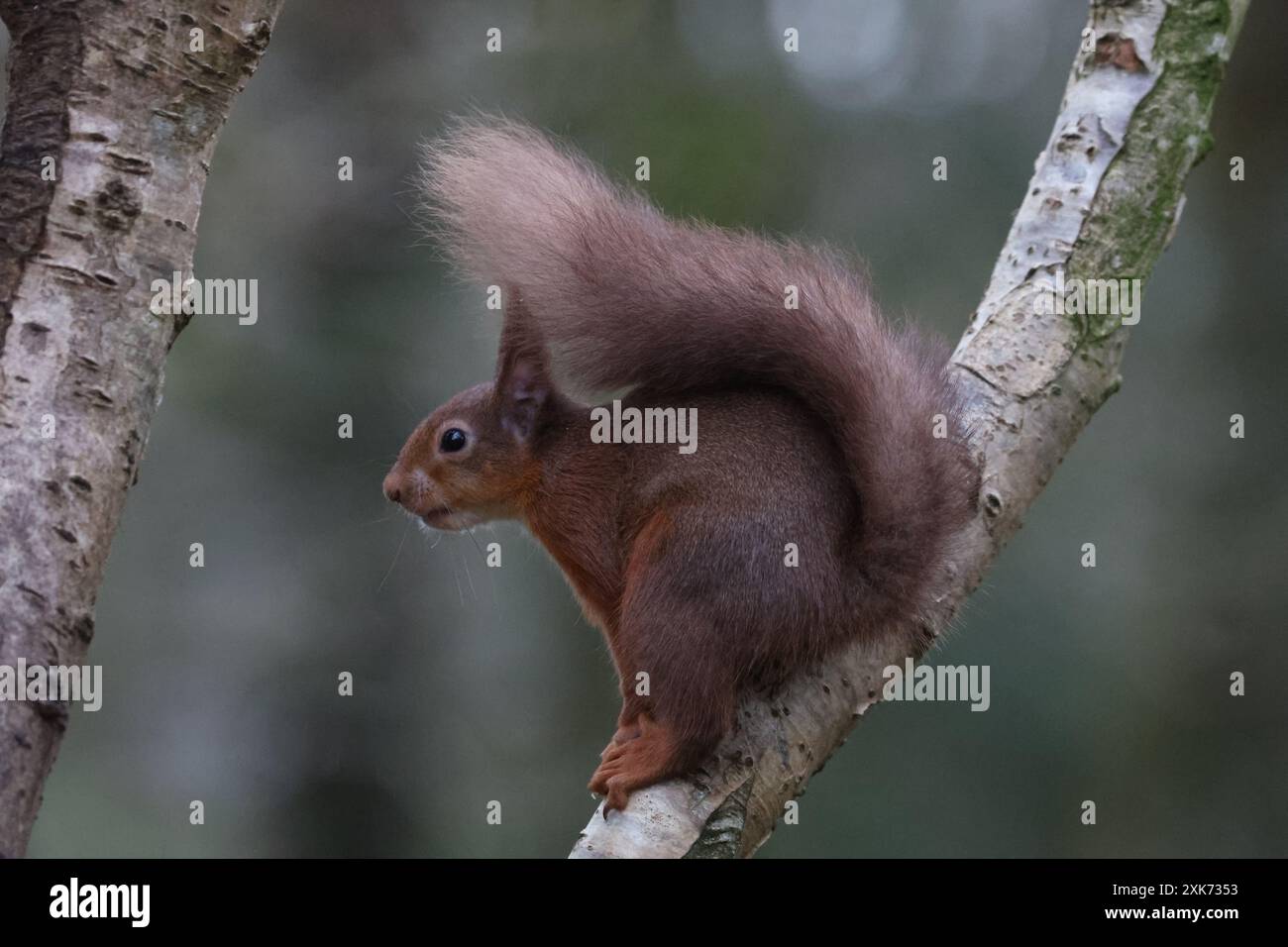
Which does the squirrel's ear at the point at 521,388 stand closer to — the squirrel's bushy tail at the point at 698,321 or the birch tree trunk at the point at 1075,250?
the squirrel's bushy tail at the point at 698,321

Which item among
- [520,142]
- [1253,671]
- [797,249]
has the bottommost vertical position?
[1253,671]

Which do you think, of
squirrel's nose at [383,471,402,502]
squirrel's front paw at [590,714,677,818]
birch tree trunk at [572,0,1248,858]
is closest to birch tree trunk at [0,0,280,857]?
squirrel's front paw at [590,714,677,818]

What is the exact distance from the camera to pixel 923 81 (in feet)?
24.3

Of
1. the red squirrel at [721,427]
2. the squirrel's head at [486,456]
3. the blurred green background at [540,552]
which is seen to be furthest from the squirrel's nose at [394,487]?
the blurred green background at [540,552]

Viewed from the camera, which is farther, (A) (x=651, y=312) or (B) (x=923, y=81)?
(B) (x=923, y=81)

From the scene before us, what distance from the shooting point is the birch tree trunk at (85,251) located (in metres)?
1.89

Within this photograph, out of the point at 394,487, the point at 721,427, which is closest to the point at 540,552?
the point at 394,487

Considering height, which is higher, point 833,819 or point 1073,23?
point 1073,23

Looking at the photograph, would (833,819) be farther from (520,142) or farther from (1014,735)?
(520,142)

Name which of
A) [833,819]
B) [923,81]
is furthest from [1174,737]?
[923,81]

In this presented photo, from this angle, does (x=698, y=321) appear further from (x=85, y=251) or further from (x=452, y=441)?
(x=85, y=251)

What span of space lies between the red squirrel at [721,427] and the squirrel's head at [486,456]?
1.11 feet

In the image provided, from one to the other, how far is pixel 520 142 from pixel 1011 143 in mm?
5412
